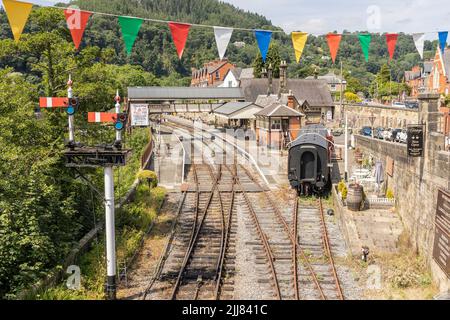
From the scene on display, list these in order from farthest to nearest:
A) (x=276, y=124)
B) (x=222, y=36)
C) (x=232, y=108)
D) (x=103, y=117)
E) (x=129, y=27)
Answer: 1. (x=232, y=108)
2. (x=276, y=124)
3. (x=222, y=36)
4. (x=129, y=27)
5. (x=103, y=117)

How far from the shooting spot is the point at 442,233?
36.8 feet

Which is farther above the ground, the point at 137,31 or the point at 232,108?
the point at 137,31

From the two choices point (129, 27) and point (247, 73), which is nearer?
point (129, 27)

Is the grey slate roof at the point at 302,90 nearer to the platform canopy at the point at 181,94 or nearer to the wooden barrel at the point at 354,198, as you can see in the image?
the platform canopy at the point at 181,94

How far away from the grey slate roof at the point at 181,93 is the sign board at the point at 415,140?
41.2 meters

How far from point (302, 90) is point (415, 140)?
4592cm

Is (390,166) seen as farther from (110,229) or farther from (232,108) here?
(232,108)

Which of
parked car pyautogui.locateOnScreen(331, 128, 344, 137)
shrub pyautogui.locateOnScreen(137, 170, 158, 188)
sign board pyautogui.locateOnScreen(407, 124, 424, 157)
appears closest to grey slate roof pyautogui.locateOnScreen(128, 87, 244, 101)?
parked car pyautogui.locateOnScreen(331, 128, 344, 137)

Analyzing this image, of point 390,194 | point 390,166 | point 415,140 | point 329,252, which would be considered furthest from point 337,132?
point 415,140

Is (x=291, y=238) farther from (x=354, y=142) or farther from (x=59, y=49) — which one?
(x=354, y=142)

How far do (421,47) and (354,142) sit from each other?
1541cm

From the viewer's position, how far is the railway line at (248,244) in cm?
1195

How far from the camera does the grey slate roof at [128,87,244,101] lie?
2093 inches

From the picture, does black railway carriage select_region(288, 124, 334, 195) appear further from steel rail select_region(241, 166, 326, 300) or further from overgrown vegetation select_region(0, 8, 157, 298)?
overgrown vegetation select_region(0, 8, 157, 298)
